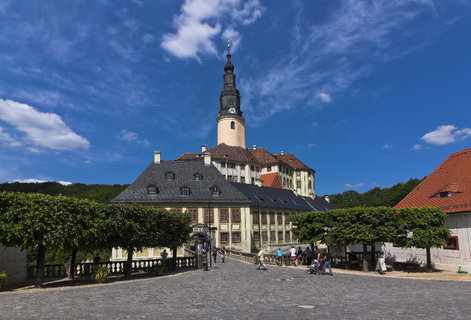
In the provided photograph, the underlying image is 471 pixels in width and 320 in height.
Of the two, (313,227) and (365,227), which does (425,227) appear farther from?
(313,227)

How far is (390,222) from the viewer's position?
1024 inches

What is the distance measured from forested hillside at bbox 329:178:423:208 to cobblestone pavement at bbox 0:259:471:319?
87.2 meters

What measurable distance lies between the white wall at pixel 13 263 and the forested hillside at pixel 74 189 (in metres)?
60.3

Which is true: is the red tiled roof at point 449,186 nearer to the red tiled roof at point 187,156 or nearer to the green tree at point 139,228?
the green tree at point 139,228

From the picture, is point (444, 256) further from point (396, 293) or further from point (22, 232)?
point (22, 232)

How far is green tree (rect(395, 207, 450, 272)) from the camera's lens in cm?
2448

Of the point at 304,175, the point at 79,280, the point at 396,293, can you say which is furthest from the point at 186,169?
the point at 304,175

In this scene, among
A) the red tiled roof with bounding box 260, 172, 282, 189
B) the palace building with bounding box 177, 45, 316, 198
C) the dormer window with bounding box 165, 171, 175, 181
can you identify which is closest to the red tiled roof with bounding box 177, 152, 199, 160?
the palace building with bounding box 177, 45, 316, 198

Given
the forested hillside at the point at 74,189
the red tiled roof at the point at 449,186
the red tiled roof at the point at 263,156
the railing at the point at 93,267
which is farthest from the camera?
the red tiled roof at the point at 263,156

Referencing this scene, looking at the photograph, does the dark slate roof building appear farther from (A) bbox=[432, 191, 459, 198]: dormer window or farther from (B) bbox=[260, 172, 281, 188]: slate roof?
(B) bbox=[260, 172, 281, 188]: slate roof

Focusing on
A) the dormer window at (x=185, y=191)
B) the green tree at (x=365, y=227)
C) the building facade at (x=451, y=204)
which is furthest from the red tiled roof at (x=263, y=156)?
the green tree at (x=365, y=227)

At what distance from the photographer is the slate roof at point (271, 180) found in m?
76.0

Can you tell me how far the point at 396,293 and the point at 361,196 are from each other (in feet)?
453

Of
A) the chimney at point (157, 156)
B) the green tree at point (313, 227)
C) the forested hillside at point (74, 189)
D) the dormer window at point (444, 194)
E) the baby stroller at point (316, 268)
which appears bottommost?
the baby stroller at point (316, 268)
